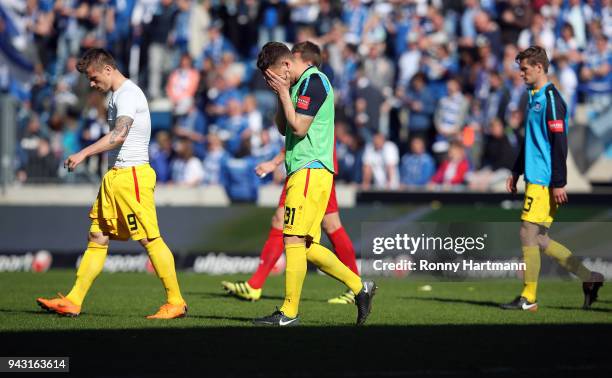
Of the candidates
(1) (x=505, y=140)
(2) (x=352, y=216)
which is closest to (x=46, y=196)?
(2) (x=352, y=216)

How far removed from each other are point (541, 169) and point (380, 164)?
26.6ft

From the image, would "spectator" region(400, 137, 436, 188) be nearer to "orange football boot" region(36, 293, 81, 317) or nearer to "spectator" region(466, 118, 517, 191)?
"spectator" region(466, 118, 517, 191)

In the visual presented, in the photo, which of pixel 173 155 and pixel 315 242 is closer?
pixel 315 242

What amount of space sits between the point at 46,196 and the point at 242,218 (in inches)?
139

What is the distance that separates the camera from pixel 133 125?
10461 mm

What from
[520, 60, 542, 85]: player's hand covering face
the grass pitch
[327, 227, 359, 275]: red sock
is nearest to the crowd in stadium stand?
the grass pitch

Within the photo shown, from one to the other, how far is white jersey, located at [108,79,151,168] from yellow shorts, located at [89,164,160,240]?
0.08 metres

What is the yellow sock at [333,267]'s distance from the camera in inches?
391

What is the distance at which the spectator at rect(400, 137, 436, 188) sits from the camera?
19188 mm

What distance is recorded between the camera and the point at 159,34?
77.2 feet

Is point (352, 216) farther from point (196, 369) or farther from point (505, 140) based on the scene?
point (196, 369)

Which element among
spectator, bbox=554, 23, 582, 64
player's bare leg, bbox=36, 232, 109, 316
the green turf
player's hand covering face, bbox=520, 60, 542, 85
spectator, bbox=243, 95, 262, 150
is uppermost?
spectator, bbox=554, 23, 582, 64

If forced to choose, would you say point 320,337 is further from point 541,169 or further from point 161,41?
point 161,41

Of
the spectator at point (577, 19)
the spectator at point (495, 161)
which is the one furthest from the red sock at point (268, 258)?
the spectator at point (577, 19)
